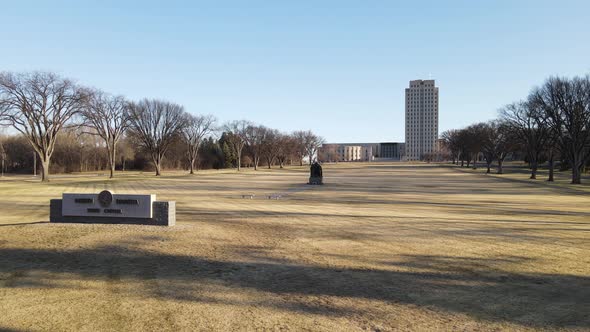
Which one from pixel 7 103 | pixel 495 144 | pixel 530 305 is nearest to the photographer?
pixel 530 305

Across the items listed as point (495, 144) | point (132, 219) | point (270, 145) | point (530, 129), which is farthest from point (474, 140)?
point (132, 219)

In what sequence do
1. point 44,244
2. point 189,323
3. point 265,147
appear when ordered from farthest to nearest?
point 265,147, point 44,244, point 189,323

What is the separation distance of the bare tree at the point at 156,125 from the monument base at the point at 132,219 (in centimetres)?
4938

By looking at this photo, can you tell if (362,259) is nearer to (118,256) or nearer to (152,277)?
(152,277)

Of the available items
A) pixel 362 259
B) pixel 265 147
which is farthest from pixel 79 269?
pixel 265 147

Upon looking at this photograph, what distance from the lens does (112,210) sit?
45.1 ft

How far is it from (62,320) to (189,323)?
70.3 inches

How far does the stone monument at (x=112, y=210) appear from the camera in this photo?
13.6 m

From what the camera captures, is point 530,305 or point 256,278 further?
point 256,278

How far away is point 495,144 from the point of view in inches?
3098

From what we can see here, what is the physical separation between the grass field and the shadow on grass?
0.03 meters

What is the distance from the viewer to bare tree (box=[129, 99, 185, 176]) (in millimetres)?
61719

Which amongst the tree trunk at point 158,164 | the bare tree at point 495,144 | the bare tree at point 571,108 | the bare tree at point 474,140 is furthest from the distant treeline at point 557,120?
the tree trunk at point 158,164

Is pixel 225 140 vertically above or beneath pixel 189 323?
above
